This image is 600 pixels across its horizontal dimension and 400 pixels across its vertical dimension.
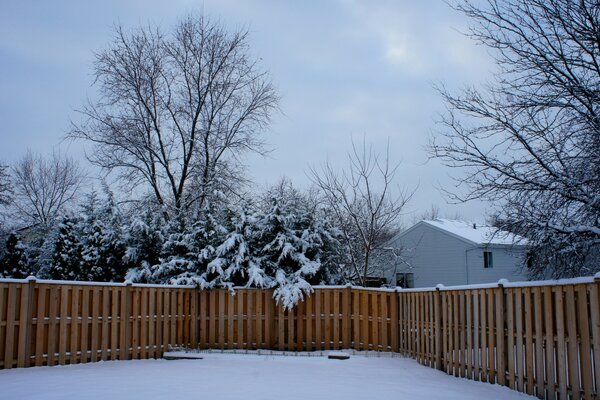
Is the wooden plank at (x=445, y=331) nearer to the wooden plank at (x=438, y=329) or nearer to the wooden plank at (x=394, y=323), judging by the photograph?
the wooden plank at (x=438, y=329)

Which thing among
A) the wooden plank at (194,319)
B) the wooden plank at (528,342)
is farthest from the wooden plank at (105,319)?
the wooden plank at (528,342)

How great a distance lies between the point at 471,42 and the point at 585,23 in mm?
1518

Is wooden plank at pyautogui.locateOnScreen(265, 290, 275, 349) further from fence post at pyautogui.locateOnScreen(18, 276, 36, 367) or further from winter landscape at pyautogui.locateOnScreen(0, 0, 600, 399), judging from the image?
fence post at pyautogui.locateOnScreen(18, 276, 36, 367)

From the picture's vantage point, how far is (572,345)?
17.6 ft

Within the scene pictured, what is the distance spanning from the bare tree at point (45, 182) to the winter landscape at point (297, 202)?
36.4 ft

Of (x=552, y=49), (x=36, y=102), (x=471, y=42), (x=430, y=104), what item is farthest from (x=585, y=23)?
(x=36, y=102)

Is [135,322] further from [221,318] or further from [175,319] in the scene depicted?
[221,318]

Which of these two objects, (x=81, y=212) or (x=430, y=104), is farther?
(x=81, y=212)

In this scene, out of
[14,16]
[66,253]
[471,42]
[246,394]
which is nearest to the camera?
[246,394]

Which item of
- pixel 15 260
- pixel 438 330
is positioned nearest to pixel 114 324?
pixel 438 330

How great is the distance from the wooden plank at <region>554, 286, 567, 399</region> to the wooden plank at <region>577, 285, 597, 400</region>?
277 mm

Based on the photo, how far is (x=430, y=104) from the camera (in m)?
9.42

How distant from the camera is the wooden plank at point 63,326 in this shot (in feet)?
28.4

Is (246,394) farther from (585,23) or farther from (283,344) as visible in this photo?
(585,23)
